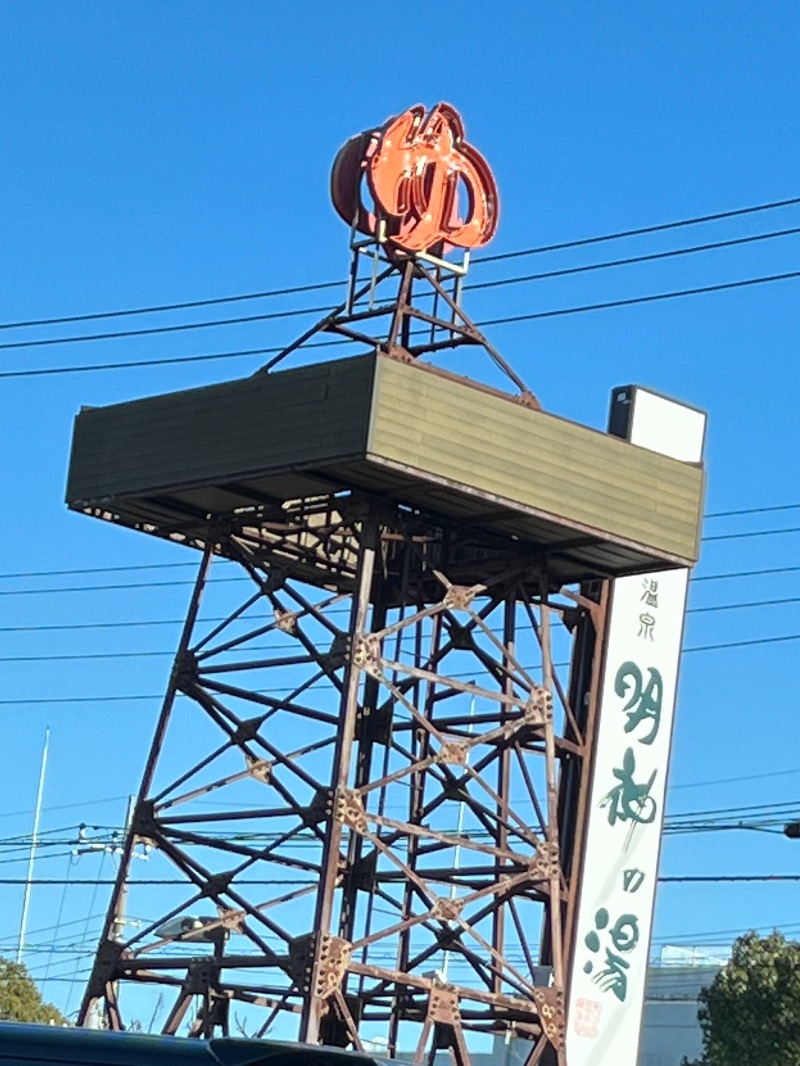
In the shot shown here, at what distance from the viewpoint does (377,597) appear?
2552 cm

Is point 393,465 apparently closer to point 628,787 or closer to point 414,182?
point 414,182

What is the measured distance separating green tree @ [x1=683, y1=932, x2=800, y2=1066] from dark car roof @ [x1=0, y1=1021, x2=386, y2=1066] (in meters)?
49.8

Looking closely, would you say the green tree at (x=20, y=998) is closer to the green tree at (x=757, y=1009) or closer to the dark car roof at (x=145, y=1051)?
the green tree at (x=757, y=1009)

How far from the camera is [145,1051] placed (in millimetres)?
6289

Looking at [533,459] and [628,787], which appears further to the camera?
[628,787]

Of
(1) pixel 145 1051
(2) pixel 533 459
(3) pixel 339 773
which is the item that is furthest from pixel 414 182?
(1) pixel 145 1051

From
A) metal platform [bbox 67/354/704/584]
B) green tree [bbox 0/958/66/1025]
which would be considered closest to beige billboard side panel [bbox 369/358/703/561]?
metal platform [bbox 67/354/704/584]

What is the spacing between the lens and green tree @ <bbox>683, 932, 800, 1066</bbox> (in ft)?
180

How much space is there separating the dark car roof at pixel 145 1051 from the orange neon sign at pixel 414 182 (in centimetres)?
1850

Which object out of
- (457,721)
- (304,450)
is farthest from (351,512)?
(457,721)

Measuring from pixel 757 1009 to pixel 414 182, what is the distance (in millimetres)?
36383

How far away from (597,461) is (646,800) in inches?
232

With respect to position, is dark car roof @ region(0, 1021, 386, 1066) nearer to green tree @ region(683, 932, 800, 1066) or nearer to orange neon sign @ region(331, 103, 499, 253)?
orange neon sign @ region(331, 103, 499, 253)

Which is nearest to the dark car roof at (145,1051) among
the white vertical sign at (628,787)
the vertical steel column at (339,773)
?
the vertical steel column at (339,773)
